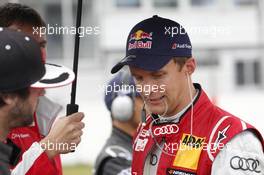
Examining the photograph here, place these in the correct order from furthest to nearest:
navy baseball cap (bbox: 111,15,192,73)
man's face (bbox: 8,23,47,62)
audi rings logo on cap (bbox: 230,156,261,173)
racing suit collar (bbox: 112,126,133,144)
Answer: racing suit collar (bbox: 112,126,133,144)
man's face (bbox: 8,23,47,62)
navy baseball cap (bbox: 111,15,192,73)
audi rings logo on cap (bbox: 230,156,261,173)

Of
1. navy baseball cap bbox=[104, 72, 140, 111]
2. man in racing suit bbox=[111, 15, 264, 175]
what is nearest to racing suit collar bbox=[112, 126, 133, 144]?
navy baseball cap bbox=[104, 72, 140, 111]

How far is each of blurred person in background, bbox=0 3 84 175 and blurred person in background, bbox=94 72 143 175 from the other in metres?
0.38

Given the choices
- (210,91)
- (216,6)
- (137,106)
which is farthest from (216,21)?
(137,106)

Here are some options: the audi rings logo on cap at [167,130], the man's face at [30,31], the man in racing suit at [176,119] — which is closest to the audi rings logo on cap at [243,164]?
the man in racing suit at [176,119]

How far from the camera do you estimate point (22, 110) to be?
75.3 inches

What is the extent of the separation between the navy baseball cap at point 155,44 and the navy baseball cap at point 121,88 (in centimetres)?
86

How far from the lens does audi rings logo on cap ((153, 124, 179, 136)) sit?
2.23 metres

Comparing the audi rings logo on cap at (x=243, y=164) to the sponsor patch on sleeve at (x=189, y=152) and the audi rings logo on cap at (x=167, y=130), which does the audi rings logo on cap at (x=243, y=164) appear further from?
the audi rings logo on cap at (x=167, y=130)

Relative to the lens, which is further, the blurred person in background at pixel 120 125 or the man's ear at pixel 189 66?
the blurred person in background at pixel 120 125

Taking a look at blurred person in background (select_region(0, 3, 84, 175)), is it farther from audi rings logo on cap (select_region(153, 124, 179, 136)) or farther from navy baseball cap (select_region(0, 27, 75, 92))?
audi rings logo on cap (select_region(153, 124, 179, 136))

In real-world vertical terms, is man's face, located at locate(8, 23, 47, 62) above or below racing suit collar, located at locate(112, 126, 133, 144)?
above

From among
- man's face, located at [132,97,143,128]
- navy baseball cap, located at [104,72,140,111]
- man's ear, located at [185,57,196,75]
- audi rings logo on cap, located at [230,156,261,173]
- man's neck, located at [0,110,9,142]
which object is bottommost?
man's face, located at [132,97,143,128]

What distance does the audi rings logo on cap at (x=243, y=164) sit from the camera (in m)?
1.98

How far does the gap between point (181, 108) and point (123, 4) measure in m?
14.2
